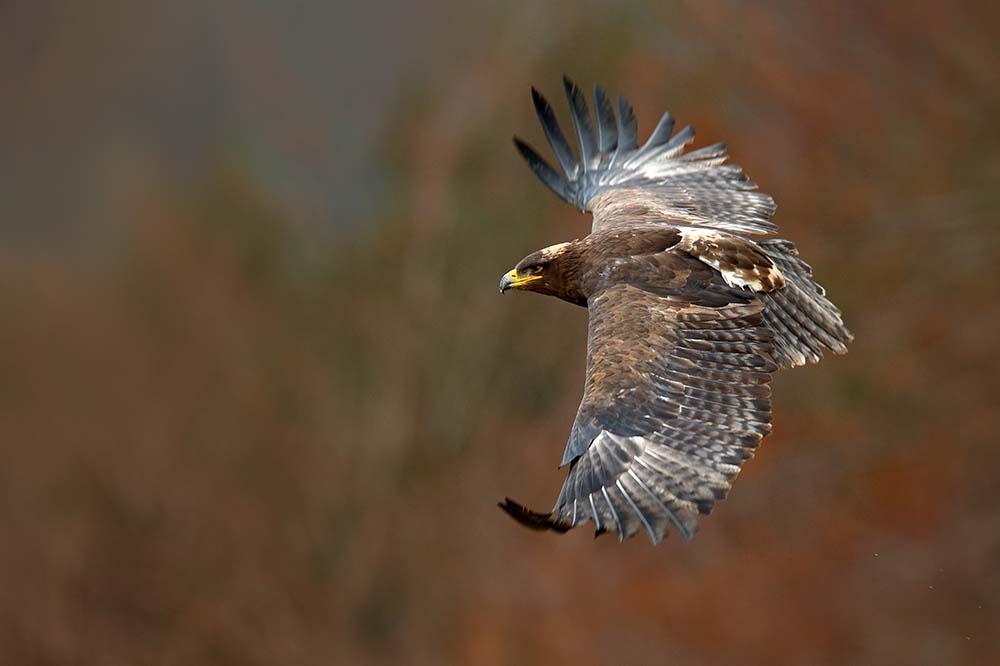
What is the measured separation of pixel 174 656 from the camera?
2566cm

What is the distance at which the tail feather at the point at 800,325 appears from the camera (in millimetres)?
9625

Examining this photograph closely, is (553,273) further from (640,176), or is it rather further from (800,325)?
(640,176)

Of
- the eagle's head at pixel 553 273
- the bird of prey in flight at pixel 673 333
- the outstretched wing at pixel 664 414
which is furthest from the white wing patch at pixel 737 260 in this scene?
the eagle's head at pixel 553 273

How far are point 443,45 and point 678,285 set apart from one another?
26.1m

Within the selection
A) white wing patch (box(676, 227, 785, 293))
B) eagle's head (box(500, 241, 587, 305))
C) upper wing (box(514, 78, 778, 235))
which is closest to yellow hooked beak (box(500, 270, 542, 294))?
eagle's head (box(500, 241, 587, 305))

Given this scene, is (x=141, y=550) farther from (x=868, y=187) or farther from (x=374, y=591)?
(x=868, y=187)

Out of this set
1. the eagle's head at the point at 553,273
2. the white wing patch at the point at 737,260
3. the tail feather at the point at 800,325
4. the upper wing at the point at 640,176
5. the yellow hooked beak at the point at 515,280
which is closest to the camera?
the white wing patch at the point at 737,260

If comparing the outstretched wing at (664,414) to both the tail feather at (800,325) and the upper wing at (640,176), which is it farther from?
the upper wing at (640,176)

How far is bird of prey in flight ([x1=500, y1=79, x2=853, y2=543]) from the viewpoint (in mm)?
8219

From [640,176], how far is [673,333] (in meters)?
2.68

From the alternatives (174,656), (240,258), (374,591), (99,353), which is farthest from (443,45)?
(174,656)

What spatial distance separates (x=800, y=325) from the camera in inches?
383

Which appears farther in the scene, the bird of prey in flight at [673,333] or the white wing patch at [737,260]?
the white wing patch at [737,260]

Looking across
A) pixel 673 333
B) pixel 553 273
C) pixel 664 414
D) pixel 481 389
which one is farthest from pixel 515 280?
pixel 481 389
